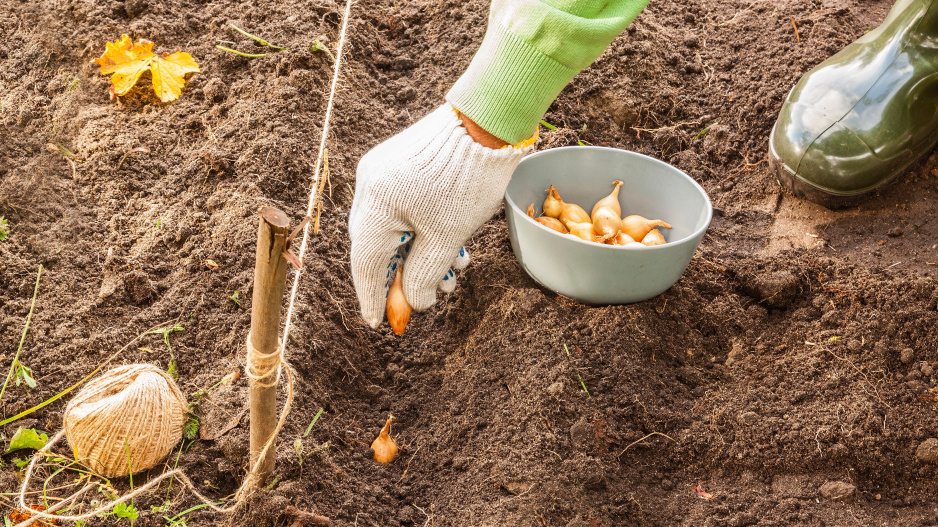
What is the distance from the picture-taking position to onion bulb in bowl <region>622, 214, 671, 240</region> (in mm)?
1951

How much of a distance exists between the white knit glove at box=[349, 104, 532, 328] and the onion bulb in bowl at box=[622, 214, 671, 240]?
49 cm

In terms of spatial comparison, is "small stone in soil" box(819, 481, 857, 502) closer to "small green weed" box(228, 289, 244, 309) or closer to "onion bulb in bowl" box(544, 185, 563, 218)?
"onion bulb in bowl" box(544, 185, 563, 218)

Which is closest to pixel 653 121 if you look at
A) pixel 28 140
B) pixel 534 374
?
pixel 534 374

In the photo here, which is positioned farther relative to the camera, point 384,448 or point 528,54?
point 384,448

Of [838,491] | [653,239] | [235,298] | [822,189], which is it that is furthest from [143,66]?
[838,491]

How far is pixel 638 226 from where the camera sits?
1954 millimetres

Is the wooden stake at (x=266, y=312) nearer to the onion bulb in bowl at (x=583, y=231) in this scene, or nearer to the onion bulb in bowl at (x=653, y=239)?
the onion bulb in bowl at (x=583, y=231)

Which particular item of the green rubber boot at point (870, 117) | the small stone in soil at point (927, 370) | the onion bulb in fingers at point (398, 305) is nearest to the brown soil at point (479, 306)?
the small stone in soil at point (927, 370)

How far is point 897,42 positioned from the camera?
2201mm

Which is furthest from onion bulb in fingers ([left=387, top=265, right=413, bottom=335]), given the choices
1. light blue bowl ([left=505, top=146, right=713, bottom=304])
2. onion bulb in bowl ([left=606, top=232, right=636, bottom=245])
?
onion bulb in bowl ([left=606, top=232, right=636, bottom=245])

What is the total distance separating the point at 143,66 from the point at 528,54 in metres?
1.64

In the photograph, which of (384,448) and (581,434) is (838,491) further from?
(384,448)

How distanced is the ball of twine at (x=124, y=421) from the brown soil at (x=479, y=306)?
9 cm

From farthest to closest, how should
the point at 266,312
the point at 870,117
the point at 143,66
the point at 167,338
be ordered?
the point at 143,66 < the point at 870,117 < the point at 167,338 < the point at 266,312
